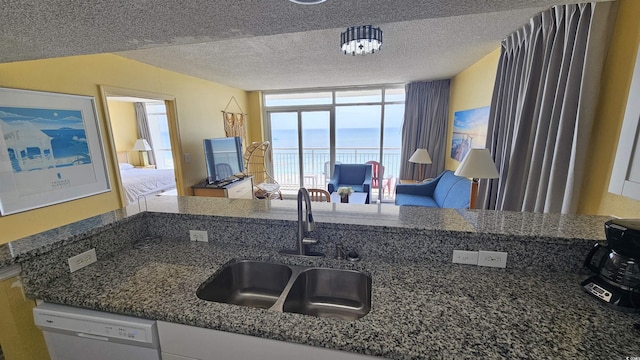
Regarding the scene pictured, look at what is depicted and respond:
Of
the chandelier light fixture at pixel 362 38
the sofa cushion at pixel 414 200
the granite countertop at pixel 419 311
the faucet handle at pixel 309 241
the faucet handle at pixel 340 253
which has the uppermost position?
Result: the chandelier light fixture at pixel 362 38

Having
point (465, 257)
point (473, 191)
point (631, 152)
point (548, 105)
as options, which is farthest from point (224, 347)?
point (473, 191)

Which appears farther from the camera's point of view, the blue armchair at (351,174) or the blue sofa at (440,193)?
the blue armchair at (351,174)

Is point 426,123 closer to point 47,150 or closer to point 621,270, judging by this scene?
point 621,270

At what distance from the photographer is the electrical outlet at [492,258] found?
1.03 metres

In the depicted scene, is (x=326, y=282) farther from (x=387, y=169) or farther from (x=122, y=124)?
(x=122, y=124)

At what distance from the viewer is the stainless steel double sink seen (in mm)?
1057

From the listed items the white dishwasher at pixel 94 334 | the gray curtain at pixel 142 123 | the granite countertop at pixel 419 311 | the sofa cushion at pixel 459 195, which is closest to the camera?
the granite countertop at pixel 419 311

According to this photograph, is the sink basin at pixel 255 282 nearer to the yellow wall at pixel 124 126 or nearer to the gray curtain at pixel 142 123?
the yellow wall at pixel 124 126

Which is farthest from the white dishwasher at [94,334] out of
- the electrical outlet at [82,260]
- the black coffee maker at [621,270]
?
the black coffee maker at [621,270]

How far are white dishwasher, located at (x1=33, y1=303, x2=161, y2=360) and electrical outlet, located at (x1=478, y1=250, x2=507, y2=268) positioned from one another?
1273 millimetres

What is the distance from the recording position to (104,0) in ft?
3.02

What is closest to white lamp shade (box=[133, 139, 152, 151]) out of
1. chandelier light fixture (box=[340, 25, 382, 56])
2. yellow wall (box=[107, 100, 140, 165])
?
yellow wall (box=[107, 100, 140, 165])

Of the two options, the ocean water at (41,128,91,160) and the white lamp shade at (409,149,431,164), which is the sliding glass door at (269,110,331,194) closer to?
the white lamp shade at (409,149,431,164)

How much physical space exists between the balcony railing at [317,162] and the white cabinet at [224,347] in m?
4.82
